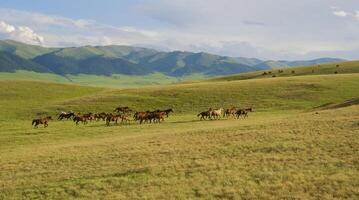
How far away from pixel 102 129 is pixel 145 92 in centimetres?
3514

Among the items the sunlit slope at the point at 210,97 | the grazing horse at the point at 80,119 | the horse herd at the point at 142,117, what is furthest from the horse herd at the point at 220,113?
the grazing horse at the point at 80,119

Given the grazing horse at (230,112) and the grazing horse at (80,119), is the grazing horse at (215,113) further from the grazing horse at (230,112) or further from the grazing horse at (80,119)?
the grazing horse at (80,119)

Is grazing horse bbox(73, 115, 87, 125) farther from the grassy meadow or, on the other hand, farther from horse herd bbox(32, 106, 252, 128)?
the grassy meadow

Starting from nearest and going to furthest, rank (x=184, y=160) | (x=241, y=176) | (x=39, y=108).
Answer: (x=241, y=176) → (x=184, y=160) → (x=39, y=108)

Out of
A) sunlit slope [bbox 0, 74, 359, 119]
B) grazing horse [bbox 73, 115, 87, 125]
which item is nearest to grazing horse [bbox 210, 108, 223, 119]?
sunlit slope [bbox 0, 74, 359, 119]

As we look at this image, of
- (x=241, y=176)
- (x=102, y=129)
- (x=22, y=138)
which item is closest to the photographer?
(x=241, y=176)

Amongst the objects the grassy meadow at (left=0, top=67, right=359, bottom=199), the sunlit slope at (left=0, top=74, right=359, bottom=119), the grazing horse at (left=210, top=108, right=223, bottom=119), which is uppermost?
the sunlit slope at (left=0, top=74, right=359, bottom=119)

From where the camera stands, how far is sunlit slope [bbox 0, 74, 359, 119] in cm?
6800

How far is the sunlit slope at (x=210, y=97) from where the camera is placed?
223 ft

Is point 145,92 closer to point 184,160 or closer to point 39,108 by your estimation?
point 39,108

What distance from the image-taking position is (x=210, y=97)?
245ft

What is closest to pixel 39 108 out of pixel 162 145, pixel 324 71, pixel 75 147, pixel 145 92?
pixel 145 92

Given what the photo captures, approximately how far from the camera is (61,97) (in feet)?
301

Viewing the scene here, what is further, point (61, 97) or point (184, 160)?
point (61, 97)
